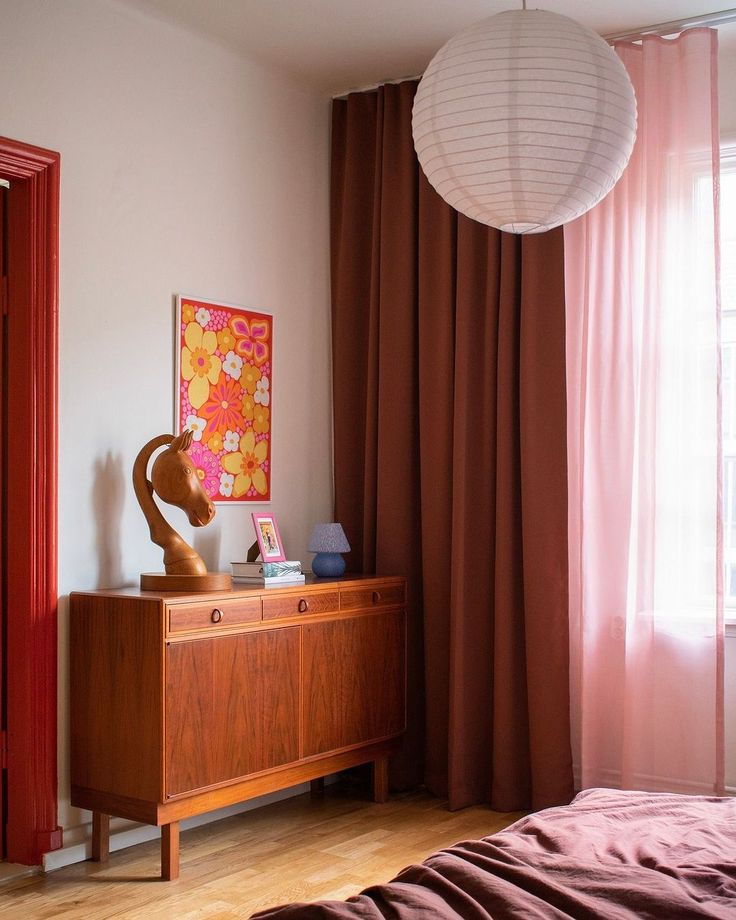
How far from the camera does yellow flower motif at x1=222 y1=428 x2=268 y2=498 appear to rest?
3975 mm

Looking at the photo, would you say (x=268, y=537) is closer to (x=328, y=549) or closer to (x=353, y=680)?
(x=328, y=549)

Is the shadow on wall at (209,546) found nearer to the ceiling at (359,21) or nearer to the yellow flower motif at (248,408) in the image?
the yellow flower motif at (248,408)

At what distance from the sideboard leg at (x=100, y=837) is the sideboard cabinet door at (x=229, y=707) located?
1.14 ft

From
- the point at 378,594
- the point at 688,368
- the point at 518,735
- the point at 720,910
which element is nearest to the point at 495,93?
the point at 720,910

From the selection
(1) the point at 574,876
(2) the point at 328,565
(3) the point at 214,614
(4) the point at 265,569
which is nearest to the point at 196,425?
(4) the point at 265,569

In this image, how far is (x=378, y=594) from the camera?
157 inches

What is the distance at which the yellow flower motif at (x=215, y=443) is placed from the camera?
3.87 meters

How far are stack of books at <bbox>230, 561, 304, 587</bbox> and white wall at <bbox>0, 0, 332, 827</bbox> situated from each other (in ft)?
0.72

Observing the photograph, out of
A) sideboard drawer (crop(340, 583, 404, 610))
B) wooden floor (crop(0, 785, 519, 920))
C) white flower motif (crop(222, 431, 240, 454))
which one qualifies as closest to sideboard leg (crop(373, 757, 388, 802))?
wooden floor (crop(0, 785, 519, 920))

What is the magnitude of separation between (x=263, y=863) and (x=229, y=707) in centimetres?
50

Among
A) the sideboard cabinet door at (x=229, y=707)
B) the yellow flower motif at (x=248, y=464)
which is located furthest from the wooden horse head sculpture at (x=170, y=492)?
the yellow flower motif at (x=248, y=464)

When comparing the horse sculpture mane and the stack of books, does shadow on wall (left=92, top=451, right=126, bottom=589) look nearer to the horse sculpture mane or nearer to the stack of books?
the horse sculpture mane

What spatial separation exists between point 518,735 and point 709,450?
1.25 m

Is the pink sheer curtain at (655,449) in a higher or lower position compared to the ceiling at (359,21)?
lower
